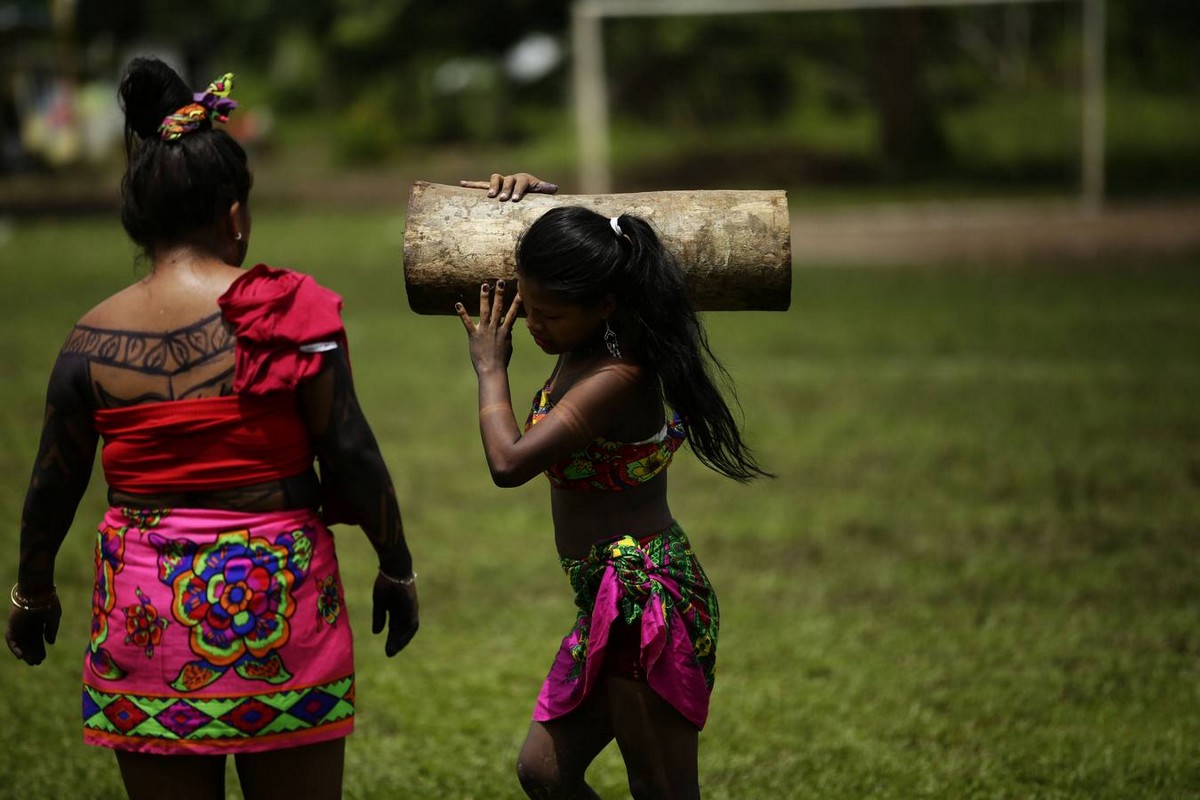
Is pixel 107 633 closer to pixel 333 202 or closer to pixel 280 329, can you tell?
pixel 280 329

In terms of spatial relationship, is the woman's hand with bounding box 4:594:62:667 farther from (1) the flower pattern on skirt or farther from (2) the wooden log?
(2) the wooden log

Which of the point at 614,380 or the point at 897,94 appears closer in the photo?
the point at 614,380

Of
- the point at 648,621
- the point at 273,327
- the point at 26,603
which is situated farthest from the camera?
the point at 648,621

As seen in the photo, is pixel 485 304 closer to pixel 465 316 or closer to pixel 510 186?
pixel 465 316

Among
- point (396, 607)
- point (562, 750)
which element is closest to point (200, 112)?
point (396, 607)

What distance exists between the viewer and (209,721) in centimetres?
269

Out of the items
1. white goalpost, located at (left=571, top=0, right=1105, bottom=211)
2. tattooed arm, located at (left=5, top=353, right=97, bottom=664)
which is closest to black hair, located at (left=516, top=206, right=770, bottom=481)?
tattooed arm, located at (left=5, top=353, right=97, bottom=664)

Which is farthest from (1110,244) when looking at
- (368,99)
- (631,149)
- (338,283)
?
(368,99)

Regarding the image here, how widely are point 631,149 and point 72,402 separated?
782 inches

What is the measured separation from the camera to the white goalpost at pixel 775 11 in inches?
806

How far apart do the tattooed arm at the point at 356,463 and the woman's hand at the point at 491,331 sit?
36 cm

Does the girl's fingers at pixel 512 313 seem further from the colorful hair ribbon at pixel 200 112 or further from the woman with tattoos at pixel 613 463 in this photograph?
the colorful hair ribbon at pixel 200 112

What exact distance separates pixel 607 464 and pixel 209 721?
3.23 ft

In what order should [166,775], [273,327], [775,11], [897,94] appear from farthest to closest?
[775,11] < [897,94] < [166,775] < [273,327]
